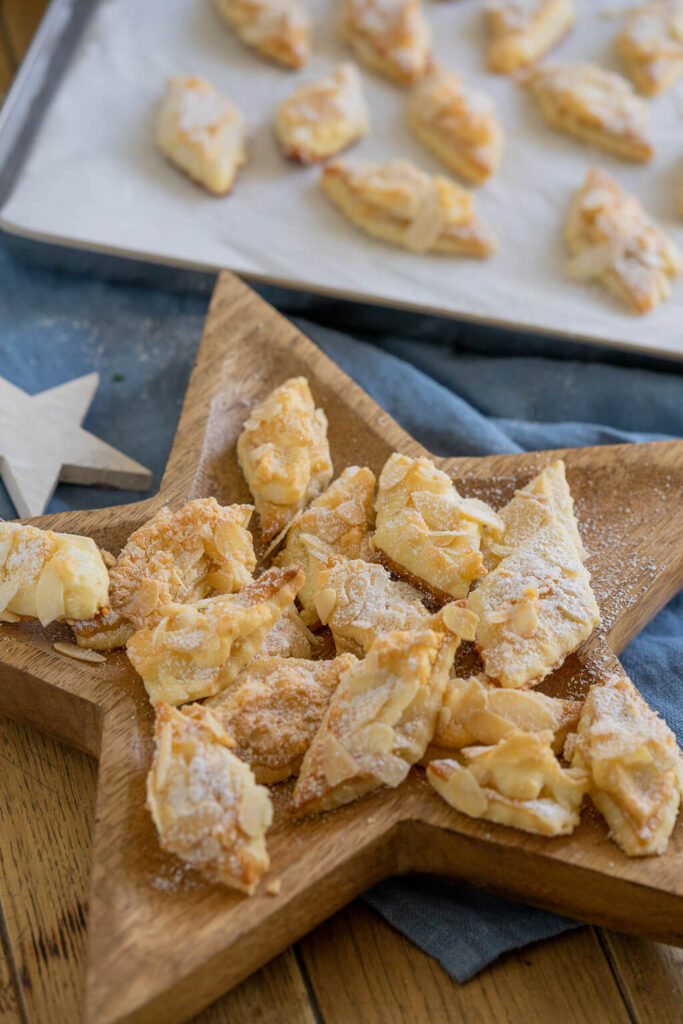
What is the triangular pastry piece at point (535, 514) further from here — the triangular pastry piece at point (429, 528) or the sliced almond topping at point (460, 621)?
the sliced almond topping at point (460, 621)

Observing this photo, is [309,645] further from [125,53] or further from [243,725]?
[125,53]

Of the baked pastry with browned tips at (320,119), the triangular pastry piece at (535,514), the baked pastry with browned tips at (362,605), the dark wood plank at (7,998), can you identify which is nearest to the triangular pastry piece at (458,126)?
the baked pastry with browned tips at (320,119)

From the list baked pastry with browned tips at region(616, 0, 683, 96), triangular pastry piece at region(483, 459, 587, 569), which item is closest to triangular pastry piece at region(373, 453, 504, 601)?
triangular pastry piece at region(483, 459, 587, 569)

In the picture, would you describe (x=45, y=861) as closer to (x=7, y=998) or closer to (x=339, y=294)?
(x=7, y=998)

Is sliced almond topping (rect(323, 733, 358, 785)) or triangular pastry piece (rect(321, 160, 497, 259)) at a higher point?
triangular pastry piece (rect(321, 160, 497, 259))

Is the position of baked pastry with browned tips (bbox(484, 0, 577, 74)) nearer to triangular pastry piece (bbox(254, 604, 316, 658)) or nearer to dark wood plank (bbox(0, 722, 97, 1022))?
triangular pastry piece (bbox(254, 604, 316, 658))

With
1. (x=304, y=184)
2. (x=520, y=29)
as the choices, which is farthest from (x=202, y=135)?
(x=520, y=29)
